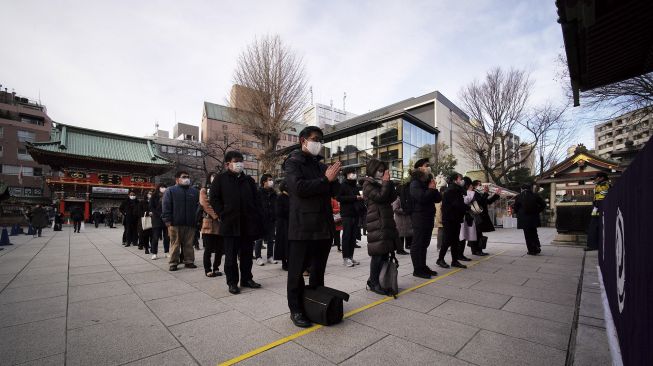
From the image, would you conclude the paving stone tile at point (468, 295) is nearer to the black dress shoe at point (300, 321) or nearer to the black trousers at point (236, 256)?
the black dress shoe at point (300, 321)

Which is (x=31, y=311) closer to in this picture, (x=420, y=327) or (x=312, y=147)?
(x=312, y=147)

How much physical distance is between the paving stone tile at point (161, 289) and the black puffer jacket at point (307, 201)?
92.1 inches

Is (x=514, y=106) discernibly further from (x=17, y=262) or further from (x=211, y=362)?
(x=17, y=262)

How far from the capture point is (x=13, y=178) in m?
36.2

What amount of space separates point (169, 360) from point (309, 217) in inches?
61.5

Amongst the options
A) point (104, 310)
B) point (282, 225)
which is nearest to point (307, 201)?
point (104, 310)

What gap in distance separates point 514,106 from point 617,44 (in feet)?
57.5

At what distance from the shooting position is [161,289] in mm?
4180

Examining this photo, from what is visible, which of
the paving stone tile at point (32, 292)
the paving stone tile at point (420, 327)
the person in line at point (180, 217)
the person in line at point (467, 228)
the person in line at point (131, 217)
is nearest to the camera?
the paving stone tile at point (420, 327)

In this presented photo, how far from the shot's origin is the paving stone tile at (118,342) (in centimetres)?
220

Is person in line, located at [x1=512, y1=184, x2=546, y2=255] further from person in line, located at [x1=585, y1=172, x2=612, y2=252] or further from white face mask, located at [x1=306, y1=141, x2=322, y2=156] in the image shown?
white face mask, located at [x1=306, y1=141, x2=322, y2=156]

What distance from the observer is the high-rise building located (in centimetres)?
3616

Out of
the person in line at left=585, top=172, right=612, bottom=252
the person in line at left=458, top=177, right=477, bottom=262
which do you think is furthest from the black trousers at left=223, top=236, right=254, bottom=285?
the person in line at left=585, top=172, right=612, bottom=252

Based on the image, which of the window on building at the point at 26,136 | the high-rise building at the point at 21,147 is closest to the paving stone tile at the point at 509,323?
the high-rise building at the point at 21,147
